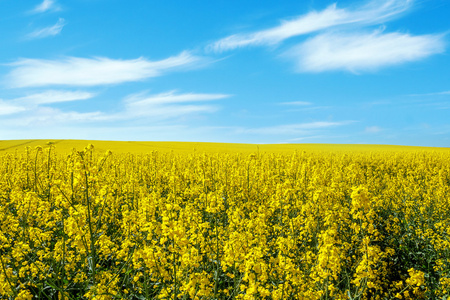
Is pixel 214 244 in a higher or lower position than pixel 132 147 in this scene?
lower

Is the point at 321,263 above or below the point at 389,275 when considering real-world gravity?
above

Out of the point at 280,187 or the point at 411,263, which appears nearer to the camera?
the point at 280,187

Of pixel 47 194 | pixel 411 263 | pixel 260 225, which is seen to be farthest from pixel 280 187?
pixel 47 194

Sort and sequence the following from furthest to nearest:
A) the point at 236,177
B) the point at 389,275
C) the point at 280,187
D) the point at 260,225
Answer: the point at 236,177, the point at 389,275, the point at 280,187, the point at 260,225

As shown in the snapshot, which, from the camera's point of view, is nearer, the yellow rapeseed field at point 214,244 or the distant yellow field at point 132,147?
the yellow rapeseed field at point 214,244

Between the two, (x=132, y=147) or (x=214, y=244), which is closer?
(x=214, y=244)

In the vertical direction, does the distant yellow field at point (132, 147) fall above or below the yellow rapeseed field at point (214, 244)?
above

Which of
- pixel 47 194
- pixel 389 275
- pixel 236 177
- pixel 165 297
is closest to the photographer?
pixel 165 297

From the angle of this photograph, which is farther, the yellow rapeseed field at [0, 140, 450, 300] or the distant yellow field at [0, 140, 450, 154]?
the distant yellow field at [0, 140, 450, 154]

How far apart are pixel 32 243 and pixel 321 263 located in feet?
15.5

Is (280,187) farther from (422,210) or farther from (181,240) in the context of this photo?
(422,210)

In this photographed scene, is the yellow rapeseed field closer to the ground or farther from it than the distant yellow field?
closer to the ground

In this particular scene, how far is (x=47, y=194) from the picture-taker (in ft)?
24.8

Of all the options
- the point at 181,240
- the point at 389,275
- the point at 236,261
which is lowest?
the point at 389,275
